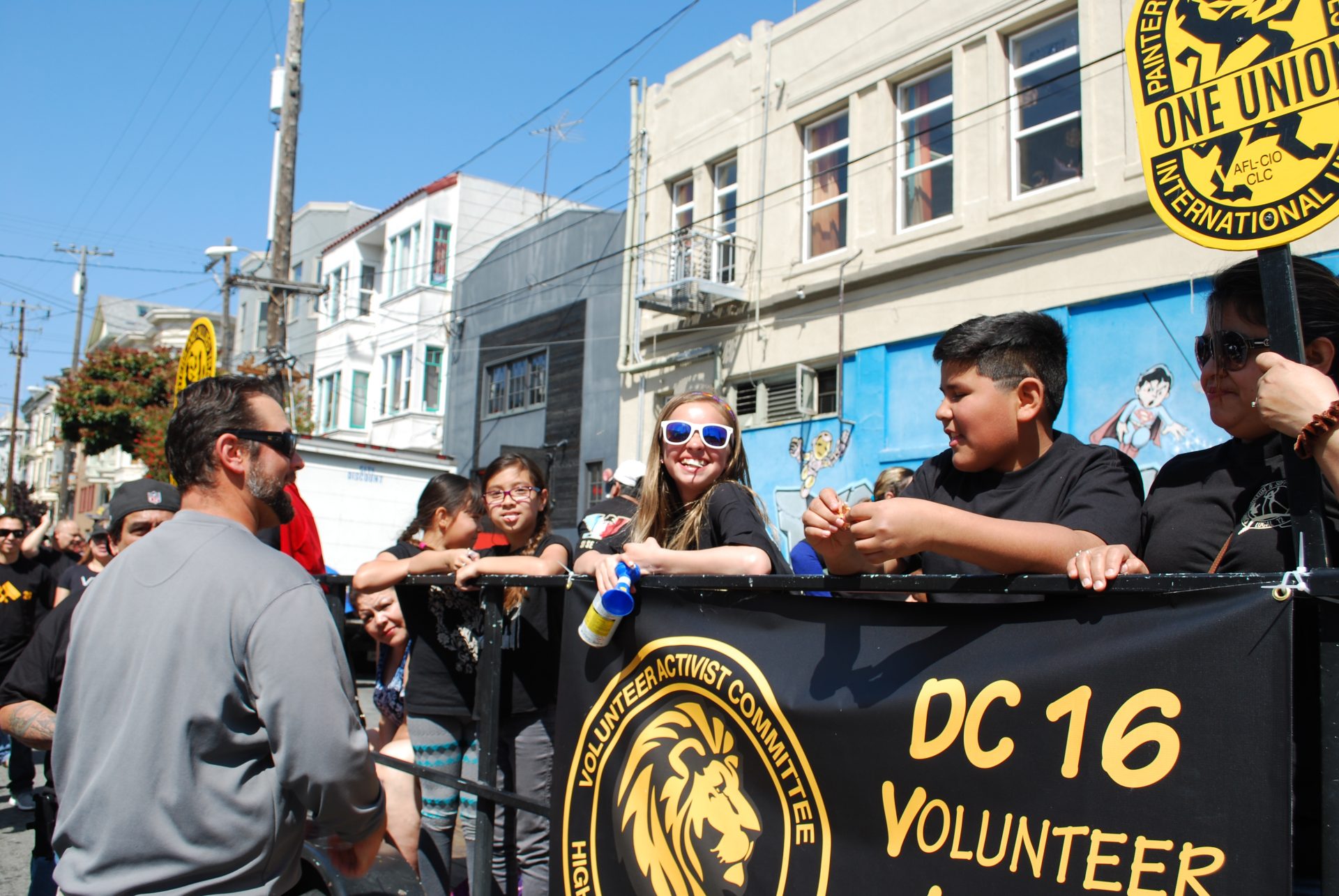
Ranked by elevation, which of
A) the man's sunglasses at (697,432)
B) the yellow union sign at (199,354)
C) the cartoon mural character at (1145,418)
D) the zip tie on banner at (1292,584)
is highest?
the cartoon mural character at (1145,418)

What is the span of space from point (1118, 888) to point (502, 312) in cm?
2210

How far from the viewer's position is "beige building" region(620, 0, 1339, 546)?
11.9 meters

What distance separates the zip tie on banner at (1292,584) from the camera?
1461 millimetres

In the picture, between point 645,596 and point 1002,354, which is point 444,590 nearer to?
point 645,596

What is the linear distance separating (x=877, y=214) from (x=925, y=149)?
1118mm

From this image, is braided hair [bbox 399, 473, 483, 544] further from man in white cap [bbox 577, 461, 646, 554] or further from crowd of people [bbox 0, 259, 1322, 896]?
crowd of people [bbox 0, 259, 1322, 896]

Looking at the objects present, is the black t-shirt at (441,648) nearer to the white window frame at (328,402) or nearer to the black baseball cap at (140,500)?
the black baseball cap at (140,500)

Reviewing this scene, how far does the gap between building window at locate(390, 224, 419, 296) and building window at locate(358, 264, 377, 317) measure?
228cm

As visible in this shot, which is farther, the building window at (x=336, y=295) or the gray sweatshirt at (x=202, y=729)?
the building window at (x=336, y=295)

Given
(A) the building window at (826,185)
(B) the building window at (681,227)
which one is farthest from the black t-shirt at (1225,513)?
(B) the building window at (681,227)

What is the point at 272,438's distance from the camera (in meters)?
2.51

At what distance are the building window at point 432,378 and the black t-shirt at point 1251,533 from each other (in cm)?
2519

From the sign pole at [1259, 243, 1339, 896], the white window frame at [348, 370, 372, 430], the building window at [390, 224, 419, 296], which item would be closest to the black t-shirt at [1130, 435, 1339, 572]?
the sign pole at [1259, 243, 1339, 896]

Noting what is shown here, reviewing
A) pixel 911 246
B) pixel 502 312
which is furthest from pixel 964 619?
pixel 502 312
